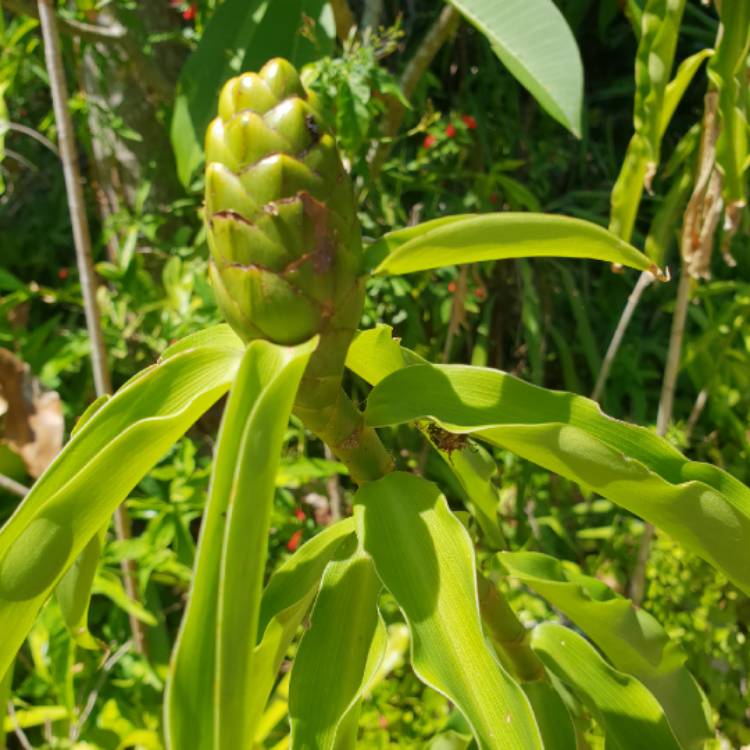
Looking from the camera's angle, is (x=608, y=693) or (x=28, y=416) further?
(x=28, y=416)

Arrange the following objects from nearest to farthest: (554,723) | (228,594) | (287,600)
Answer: (228,594), (287,600), (554,723)

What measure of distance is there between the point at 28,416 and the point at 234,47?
727mm

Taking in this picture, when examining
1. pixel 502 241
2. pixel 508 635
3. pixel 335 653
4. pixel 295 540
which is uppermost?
pixel 502 241

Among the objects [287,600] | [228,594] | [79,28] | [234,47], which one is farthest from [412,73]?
[228,594]

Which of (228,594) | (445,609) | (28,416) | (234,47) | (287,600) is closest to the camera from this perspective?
(228,594)

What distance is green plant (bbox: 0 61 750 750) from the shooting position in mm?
395

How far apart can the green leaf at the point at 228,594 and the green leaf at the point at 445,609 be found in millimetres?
114

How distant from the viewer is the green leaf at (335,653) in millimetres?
537

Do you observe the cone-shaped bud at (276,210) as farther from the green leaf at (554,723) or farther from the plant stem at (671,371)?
the plant stem at (671,371)

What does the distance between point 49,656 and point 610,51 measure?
1.96 m

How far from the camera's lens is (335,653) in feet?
1.82

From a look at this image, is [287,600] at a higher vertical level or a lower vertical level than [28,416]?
higher

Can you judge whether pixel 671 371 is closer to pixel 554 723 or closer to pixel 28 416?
pixel 554 723

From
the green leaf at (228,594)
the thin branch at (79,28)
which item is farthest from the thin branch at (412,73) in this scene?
the green leaf at (228,594)
